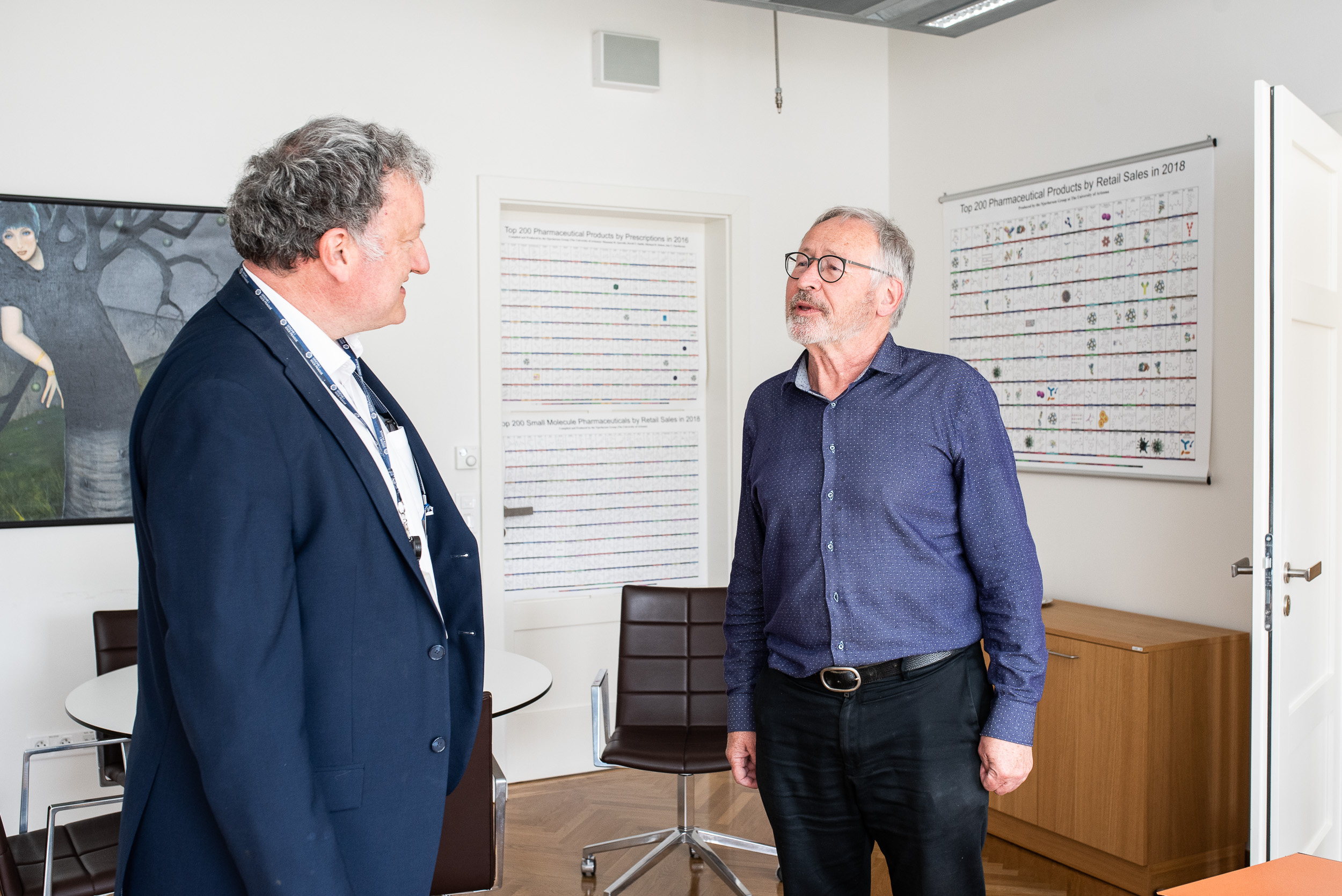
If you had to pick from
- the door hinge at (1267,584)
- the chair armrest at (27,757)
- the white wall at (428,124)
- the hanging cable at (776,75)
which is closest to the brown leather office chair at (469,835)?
the chair armrest at (27,757)

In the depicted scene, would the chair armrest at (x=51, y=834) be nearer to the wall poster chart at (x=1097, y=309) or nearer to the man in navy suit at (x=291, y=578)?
the man in navy suit at (x=291, y=578)

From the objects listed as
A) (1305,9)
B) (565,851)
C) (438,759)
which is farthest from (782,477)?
(1305,9)

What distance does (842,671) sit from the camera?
175 centimetres

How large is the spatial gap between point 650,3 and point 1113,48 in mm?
1752

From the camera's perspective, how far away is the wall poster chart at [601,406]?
4129 millimetres

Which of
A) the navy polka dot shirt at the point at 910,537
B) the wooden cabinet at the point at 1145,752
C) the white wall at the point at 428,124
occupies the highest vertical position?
the white wall at the point at 428,124

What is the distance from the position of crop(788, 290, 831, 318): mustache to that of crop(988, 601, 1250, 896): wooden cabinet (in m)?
1.76

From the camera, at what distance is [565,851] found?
3.38 m

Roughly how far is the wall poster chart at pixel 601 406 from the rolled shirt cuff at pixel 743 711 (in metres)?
2.21

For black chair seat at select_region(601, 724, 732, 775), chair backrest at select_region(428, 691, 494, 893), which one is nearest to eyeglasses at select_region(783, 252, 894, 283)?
chair backrest at select_region(428, 691, 494, 893)

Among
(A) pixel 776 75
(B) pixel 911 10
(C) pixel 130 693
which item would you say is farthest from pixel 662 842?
(A) pixel 776 75

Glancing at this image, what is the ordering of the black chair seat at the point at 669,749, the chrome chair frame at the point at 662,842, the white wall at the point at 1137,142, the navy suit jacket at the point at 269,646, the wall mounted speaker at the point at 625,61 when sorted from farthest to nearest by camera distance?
the wall mounted speaker at the point at 625,61 → the white wall at the point at 1137,142 → the chrome chair frame at the point at 662,842 → the black chair seat at the point at 669,749 → the navy suit jacket at the point at 269,646

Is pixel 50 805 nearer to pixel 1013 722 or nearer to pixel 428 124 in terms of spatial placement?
pixel 1013 722

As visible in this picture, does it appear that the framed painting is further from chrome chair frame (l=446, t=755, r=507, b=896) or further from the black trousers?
the black trousers
